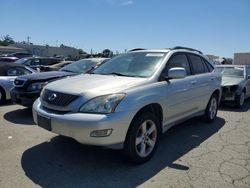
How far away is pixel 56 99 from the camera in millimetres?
3977

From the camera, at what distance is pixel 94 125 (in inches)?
137

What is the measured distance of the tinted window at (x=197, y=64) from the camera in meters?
5.90

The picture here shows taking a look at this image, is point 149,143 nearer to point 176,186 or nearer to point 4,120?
point 176,186

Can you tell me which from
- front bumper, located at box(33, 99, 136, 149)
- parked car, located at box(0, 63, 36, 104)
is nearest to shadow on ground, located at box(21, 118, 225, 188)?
front bumper, located at box(33, 99, 136, 149)

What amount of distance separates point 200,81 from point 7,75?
19.9 ft

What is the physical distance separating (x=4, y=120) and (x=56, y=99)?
124 inches

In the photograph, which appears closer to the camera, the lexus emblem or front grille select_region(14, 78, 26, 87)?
the lexus emblem

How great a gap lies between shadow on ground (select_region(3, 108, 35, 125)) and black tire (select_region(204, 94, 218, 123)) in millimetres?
4105

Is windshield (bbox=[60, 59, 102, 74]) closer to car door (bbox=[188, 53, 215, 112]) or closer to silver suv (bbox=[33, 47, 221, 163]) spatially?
silver suv (bbox=[33, 47, 221, 163])

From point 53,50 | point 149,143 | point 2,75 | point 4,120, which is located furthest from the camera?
point 53,50

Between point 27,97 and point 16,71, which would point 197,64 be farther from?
point 16,71

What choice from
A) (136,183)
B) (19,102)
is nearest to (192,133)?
(136,183)

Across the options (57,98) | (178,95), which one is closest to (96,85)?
(57,98)

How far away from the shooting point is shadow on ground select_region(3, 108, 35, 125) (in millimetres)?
6375
